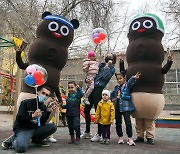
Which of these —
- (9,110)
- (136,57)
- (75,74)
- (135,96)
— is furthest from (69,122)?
(75,74)

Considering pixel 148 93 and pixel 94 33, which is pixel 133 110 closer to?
pixel 148 93

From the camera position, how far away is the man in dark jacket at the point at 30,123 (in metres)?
5.14

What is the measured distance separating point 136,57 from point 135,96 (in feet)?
2.82

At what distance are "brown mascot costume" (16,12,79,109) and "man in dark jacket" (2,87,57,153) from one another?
2.16 ft

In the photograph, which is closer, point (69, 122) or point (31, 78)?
point (31, 78)

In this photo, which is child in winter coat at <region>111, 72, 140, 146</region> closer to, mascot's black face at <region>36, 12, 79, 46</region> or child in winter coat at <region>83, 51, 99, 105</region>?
child in winter coat at <region>83, 51, 99, 105</region>

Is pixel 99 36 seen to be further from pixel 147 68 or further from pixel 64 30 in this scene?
pixel 147 68

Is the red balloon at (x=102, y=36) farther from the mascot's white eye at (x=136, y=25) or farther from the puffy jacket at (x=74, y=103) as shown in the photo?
the puffy jacket at (x=74, y=103)

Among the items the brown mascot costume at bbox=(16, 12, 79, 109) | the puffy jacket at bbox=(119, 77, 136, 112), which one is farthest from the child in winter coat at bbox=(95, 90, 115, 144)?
the brown mascot costume at bbox=(16, 12, 79, 109)

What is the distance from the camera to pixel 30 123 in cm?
532

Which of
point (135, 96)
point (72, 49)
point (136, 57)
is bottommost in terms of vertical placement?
point (135, 96)

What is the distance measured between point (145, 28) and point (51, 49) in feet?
6.84

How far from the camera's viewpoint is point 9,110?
14617mm

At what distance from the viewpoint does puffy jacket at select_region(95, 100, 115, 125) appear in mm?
5902
